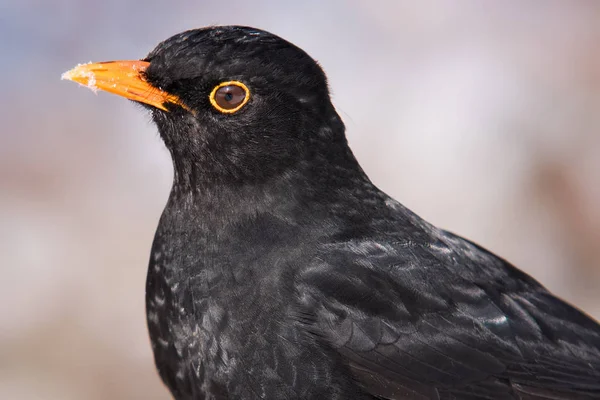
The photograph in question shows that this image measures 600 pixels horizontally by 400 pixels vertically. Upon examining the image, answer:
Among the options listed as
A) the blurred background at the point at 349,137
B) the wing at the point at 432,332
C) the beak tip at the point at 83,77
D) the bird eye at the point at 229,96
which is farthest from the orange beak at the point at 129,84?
the blurred background at the point at 349,137

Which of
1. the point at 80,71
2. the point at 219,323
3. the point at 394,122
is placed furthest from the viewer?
the point at 394,122

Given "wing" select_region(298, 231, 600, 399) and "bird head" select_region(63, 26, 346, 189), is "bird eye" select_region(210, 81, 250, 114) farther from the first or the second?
"wing" select_region(298, 231, 600, 399)

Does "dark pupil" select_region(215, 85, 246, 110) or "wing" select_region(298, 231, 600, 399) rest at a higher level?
"dark pupil" select_region(215, 85, 246, 110)

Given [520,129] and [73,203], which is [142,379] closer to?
[73,203]

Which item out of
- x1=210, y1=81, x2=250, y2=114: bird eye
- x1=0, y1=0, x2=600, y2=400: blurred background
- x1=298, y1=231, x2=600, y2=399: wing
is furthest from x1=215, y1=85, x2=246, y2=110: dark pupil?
x1=0, y1=0, x2=600, y2=400: blurred background

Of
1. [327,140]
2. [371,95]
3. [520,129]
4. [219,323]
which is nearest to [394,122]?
[371,95]

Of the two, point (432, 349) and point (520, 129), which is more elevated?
point (520, 129)

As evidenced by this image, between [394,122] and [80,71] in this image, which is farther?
[394,122]

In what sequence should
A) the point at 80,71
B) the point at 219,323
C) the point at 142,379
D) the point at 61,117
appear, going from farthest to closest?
the point at 61,117, the point at 142,379, the point at 80,71, the point at 219,323
